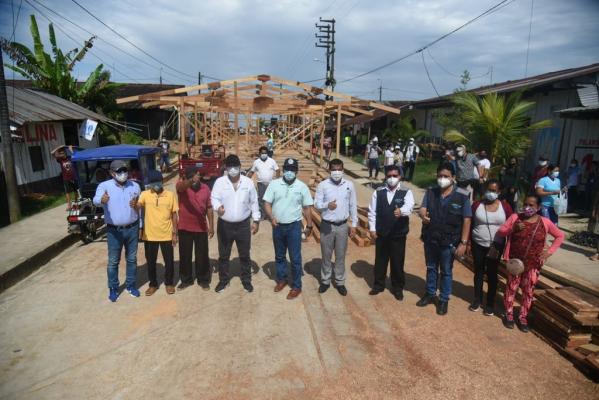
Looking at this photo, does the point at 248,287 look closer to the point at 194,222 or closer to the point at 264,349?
the point at 194,222

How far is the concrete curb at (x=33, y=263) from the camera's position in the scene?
6.11 metres

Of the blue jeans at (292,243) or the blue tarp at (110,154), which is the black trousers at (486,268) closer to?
the blue jeans at (292,243)

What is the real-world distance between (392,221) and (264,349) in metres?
2.25

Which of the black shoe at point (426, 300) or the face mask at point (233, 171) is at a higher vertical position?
the face mask at point (233, 171)

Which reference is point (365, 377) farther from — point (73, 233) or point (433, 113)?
point (433, 113)

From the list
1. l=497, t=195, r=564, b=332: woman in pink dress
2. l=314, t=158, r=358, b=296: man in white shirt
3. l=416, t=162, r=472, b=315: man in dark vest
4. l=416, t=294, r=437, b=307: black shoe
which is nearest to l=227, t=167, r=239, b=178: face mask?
l=314, t=158, r=358, b=296: man in white shirt

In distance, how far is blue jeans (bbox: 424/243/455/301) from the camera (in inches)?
189

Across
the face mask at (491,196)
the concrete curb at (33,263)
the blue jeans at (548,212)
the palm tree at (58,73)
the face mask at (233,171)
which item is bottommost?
the concrete curb at (33,263)

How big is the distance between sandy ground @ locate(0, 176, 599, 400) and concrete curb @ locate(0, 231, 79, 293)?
383 millimetres

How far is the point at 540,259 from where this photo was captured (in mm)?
4410

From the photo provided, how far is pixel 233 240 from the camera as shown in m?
5.40

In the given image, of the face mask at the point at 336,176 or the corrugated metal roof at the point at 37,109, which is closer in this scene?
the face mask at the point at 336,176

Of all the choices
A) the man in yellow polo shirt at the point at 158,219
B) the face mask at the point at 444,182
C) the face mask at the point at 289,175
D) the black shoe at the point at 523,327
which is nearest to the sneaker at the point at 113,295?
the man in yellow polo shirt at the point at 158,219

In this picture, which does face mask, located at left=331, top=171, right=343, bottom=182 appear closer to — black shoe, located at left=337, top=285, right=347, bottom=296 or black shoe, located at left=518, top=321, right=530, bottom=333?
black shoe, located at left=337, top=285, right=347, bottom=296
